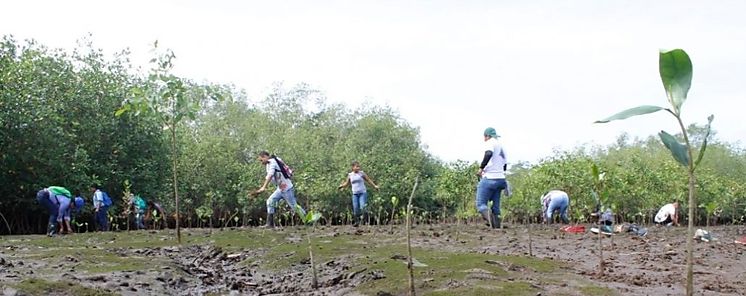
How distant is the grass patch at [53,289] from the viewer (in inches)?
223

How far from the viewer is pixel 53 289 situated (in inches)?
229

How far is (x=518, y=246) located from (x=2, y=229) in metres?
20.1

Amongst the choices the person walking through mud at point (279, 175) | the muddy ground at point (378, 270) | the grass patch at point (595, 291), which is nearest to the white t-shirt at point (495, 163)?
the muddy ground at point (378, 270)

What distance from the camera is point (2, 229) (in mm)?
23406

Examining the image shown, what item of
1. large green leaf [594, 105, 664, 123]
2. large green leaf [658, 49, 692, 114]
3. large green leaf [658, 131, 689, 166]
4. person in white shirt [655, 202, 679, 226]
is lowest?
person in white shirt [655, 202, 679, 226]

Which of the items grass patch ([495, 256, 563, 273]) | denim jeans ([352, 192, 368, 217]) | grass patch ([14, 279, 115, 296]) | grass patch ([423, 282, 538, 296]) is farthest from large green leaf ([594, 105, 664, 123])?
denim jeans ([352, 192, 368, 217])

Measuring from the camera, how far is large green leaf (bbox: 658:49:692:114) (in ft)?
11.5

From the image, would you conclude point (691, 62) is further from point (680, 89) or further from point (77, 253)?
point (77, 253)

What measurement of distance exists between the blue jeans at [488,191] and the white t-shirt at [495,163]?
95 millimetres

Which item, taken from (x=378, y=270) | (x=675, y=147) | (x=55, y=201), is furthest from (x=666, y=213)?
(x=675, y=147)

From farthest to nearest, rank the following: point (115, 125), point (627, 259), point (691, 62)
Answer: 1. point (115, 125)
2. point (627, 259)
3. point (691, 62)

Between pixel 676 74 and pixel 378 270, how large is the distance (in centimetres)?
379

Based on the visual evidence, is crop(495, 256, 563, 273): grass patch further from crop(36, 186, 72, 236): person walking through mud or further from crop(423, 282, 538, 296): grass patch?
crop(36, 186, 72, 236): person walking through mud

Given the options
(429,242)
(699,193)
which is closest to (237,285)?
(429,242)
